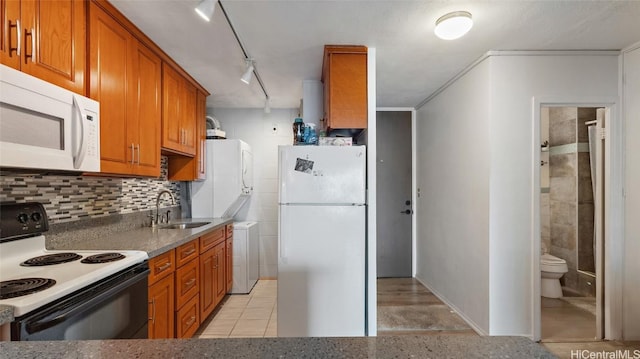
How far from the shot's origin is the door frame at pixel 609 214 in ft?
7.37

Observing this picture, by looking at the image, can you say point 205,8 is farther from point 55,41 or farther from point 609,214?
point 609,214

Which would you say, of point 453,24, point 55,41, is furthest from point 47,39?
point 453,24

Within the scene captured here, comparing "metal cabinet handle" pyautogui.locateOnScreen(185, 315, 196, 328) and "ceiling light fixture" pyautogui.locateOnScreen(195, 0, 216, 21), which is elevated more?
"ceiling light fixture" pyautogui.locateOnScreen(195, 0, 216, 21)

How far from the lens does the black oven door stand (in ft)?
3.32

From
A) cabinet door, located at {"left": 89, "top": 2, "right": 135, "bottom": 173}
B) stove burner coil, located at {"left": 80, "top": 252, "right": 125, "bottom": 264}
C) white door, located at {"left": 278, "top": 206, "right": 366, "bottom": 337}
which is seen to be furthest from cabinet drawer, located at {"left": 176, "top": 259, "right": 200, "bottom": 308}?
cabinet door, located at {"left": 89, "top": 2, "right": 135, "bottom": 173}

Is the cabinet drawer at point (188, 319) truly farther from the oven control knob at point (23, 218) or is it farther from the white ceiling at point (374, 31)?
the white ceiling at point (374, 31)

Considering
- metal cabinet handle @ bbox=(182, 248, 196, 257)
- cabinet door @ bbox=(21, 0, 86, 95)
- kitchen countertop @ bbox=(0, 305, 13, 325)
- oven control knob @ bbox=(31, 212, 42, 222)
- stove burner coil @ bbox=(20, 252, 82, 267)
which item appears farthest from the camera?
metal cabinet handle @ bbox=(182, 248, 196, 257)

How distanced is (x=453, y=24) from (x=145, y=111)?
220cm

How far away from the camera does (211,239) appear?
2.74m

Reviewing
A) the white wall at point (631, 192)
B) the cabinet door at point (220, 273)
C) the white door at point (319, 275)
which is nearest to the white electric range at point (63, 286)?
the white door at point (319, 275)

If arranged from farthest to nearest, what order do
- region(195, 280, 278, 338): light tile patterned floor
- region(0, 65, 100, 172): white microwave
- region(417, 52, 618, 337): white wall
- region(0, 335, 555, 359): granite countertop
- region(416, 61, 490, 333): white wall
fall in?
1. region(195, 280, 278, 338): light tile patterned floor
2. region(416, 61, 490, 333): white wall
3. region(417, 52, 618, 337): white wall
4. region(0, 65, 100, 172): white microwave
5. region(0, 335, 555, 359): granite countertop

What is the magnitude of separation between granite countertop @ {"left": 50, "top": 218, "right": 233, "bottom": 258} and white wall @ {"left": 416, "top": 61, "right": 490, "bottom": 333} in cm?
231

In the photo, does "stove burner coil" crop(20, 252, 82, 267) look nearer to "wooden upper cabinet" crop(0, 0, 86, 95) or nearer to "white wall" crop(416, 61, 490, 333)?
"wooden upper cabinet" crop(0, 0, 86, 95)

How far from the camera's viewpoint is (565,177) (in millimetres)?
3383
